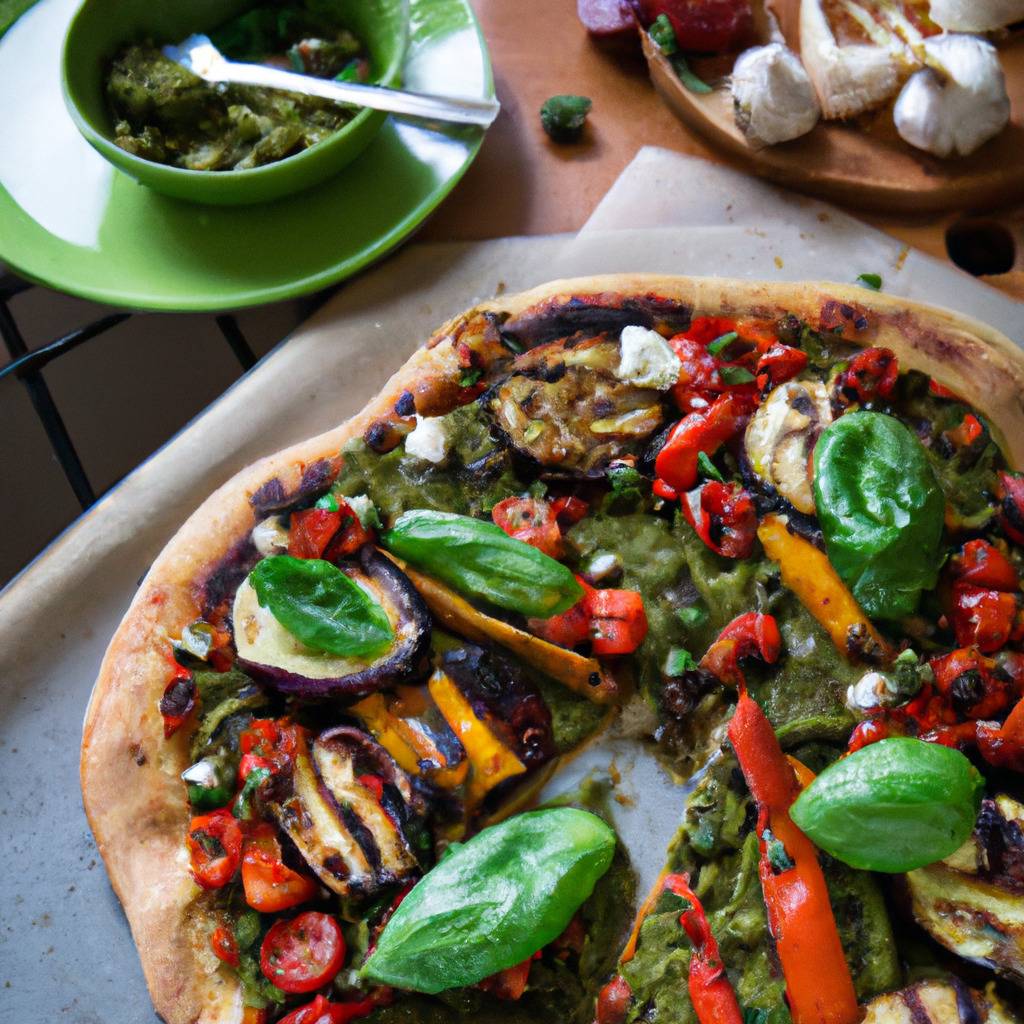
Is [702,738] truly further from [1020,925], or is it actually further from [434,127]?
[434,127]

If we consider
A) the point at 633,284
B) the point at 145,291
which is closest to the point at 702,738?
the point at 633,284

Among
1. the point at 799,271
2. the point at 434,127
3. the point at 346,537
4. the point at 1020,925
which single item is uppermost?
the point at 434,127

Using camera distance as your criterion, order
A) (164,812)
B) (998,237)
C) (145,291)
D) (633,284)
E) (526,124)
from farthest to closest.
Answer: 1. (526,124)
2. (998,237)
3. (145,291)
4. (633,284)
5. (164,812)

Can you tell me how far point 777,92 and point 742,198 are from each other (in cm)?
42

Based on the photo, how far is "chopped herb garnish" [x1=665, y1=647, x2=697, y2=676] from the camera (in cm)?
338

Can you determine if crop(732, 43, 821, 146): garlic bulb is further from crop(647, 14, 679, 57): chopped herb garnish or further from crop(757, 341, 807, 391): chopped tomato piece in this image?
crop(757, 341, 807, 391): chopped tomato piece

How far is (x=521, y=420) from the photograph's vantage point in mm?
3557

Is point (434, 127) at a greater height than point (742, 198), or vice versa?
point (434, 127)

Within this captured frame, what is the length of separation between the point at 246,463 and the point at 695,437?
1727mm

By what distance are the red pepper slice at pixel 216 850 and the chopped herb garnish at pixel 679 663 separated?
133 centimetres

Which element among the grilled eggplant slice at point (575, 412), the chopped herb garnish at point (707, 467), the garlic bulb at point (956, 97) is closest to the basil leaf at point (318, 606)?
the grilled eggplant slice at point (575, 412)

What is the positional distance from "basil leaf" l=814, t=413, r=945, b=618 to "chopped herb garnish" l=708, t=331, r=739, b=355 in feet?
2.04

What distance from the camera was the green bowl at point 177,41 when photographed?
13.2 ft

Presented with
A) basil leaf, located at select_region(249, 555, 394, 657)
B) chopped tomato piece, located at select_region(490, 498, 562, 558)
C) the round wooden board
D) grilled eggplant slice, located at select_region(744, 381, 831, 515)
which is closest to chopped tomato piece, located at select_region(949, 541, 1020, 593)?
grilled eggplant slice, located at select_region(744, 381, 831, 515)
